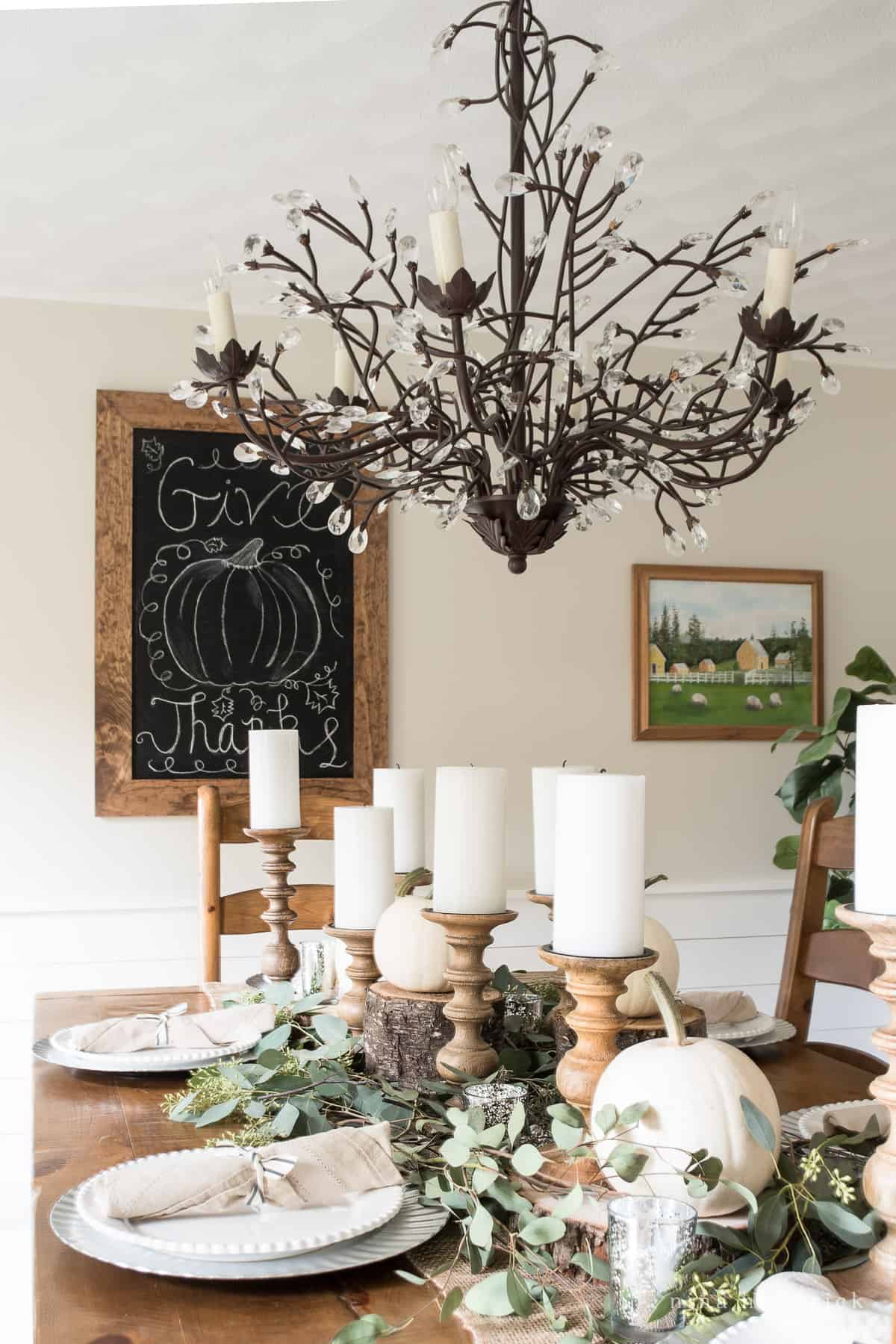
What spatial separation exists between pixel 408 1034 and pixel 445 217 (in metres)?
0.90

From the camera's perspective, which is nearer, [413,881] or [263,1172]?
[263,1172]

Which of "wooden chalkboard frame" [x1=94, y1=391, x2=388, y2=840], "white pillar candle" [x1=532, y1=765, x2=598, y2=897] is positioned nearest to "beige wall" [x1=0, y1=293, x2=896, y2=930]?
"wooden chalkboard frame" [x1=94, y1=391, x2=388, y2=840]

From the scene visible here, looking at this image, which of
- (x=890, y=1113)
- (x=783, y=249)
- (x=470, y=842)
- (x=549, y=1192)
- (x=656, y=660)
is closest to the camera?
(x=890, y=1113)

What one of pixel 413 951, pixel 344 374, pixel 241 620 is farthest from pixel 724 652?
pixel 413 951

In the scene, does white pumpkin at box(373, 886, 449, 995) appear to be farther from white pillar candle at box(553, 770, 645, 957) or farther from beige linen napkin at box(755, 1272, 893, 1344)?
beige linen napkin at box(755, 1272, 893, 1344)

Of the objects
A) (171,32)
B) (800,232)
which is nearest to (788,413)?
(800,232)

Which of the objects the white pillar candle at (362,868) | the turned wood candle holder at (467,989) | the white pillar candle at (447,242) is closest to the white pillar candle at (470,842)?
the turned wood candle holder at (467,989)

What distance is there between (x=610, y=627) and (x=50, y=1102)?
256 cm

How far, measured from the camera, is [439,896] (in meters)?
1.32

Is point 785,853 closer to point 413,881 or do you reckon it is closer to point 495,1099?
point 413,881

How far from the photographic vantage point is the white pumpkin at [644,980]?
1.31 meters

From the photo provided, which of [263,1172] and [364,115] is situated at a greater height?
[364,115]

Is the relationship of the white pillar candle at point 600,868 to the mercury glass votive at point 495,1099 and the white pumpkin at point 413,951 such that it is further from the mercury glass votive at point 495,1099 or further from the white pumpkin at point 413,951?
the white pumpkin at point 413,951

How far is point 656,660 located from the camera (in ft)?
12.4
